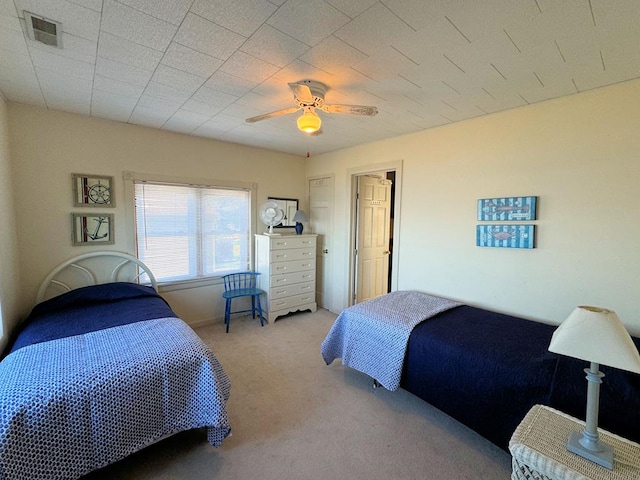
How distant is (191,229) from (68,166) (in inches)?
52.6

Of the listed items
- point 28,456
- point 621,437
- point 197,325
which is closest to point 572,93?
point 621,437

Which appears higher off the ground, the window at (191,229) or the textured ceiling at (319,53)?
the textured ceiling at (319,53)

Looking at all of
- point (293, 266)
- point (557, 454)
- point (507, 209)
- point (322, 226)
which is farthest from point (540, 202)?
point (293, 266)

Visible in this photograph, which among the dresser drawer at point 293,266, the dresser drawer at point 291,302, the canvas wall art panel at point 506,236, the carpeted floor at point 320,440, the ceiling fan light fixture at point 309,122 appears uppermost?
the ceiling fan light fixture at point 309,122

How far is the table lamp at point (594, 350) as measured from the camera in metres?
1.08

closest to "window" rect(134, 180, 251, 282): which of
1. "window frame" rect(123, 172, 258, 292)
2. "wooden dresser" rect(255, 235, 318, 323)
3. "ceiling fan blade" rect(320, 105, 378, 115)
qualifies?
"window frame" rect(123, 172, 258, 292)

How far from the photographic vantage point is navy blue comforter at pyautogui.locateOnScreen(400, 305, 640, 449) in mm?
1490

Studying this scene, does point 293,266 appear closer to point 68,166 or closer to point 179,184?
point 179,184

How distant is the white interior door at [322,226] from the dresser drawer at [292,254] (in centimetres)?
30

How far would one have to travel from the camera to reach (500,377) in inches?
69.0

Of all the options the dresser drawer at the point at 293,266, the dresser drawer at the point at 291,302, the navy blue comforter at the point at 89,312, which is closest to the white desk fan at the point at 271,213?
the dresser drawer at the point at 293,266

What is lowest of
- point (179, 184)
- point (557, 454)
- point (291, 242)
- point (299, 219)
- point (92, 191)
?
point (557, 454)

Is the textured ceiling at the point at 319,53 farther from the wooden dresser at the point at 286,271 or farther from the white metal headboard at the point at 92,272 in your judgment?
the wooden dresser at the point at 286,271

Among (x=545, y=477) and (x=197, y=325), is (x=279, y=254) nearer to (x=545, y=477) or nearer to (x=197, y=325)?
(x=197, y=325)
